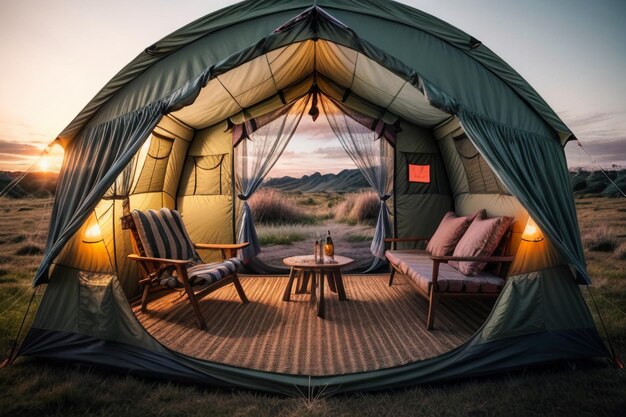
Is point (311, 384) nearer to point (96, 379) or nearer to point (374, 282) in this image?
point (96, 379)

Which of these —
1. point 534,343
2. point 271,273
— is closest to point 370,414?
point 534,343

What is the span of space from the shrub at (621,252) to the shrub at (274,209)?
7.22 metres

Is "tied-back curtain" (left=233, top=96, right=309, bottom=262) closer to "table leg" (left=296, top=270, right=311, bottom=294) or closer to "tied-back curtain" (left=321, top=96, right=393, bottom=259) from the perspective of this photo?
"tied-back curtain" (left=321, top=96, right=393, bottom=259)

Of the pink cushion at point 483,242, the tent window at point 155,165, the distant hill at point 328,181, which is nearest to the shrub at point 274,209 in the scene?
the tent window at point 155,165

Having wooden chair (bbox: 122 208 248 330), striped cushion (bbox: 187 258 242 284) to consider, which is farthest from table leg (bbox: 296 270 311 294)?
striped cushion (bbox: 187 258 242 284)

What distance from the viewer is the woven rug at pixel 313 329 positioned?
2389 mm

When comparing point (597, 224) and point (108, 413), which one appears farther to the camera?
point (597, 224)

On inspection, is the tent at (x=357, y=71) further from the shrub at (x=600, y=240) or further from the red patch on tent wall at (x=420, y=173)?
the shrub at (x=600, y=240)

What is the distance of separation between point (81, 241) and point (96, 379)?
0.99m

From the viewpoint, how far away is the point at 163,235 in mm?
3547

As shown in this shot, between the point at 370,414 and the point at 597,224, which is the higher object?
the point at 597,224

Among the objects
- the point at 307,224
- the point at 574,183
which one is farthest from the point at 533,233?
the point at 307,224

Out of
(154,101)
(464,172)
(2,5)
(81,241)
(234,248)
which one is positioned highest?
(2,5)

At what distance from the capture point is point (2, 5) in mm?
3545
